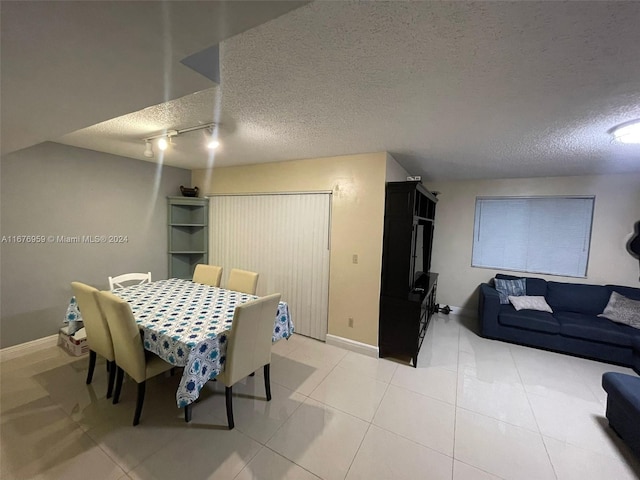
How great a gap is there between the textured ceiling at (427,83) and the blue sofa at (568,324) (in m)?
1.75

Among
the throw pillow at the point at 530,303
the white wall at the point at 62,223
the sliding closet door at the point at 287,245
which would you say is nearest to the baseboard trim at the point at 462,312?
the throw pillow at the point at 530,303

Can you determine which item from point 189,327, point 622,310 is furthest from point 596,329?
point 189,327

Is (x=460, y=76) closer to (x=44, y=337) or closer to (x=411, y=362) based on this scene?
(x=411, y=362)

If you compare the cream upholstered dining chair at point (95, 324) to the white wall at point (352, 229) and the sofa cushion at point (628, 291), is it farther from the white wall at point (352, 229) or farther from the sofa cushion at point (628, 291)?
the sofa cushion at point (628, 291)

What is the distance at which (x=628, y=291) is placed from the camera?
327cm

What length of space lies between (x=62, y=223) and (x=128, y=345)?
2.27 meters

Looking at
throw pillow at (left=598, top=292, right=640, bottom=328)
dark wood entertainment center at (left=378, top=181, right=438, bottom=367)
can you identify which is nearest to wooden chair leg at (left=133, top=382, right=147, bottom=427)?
dark wood entertainment center at (left=378, top=181, right=438, bottom=367)

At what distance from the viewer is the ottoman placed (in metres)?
1.71

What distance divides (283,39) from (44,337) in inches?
159

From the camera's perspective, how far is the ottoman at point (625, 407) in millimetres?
1714

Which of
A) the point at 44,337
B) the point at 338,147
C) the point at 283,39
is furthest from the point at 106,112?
the point at 44,337

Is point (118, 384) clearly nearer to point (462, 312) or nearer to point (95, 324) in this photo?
point (95, 324)

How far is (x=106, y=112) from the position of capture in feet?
4.05

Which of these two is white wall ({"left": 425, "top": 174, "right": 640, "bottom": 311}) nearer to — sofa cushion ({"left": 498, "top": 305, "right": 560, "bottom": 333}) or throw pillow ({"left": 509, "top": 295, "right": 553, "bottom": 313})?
throw pillow ({"left": 509, "top": 295, "right": 553, "bottom": 313})
